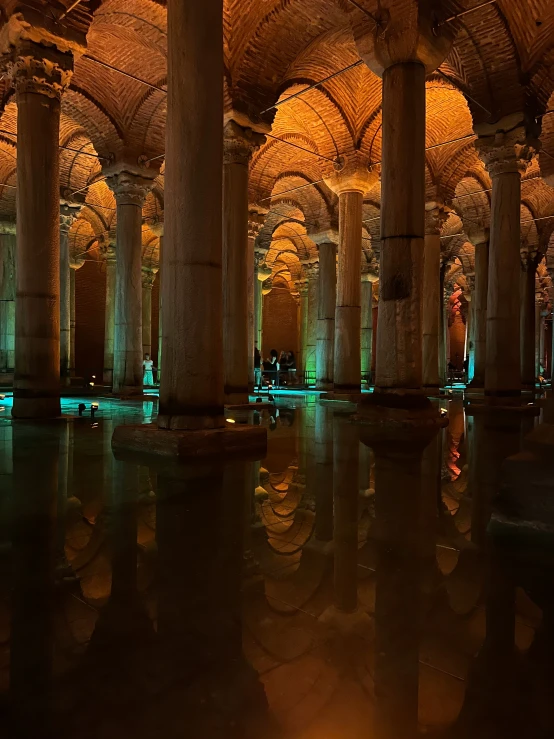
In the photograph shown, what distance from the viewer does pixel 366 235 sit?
24406 millimetres

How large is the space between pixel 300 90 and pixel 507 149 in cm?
541

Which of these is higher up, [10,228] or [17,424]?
[10,228]

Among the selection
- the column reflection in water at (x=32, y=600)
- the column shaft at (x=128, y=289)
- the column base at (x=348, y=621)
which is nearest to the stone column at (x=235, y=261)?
the column shaft at (x=128, y=289)

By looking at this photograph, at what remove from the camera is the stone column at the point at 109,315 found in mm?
20094

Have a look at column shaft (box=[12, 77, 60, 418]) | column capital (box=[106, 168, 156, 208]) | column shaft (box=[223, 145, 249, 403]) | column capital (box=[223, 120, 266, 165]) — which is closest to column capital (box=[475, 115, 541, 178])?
column capital (box=[223, 120, 266, 165])

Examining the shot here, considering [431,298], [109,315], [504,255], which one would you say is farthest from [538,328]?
[109,315]

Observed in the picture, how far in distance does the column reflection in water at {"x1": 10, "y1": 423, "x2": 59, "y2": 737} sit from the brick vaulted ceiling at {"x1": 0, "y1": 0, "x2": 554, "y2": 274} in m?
7.66

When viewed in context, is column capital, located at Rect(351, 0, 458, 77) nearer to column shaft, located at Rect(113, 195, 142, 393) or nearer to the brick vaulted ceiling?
the brick vaulted ceiling

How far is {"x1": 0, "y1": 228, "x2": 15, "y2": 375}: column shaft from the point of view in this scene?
736 inches

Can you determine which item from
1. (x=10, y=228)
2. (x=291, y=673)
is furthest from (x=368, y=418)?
(x=10, y=228)

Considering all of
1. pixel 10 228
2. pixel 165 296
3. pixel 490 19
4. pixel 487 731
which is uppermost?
pixel 490 19

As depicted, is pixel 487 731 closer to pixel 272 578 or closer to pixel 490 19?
pixel 272 578

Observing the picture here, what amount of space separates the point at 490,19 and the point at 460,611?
37.4ft

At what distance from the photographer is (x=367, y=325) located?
23781mm
